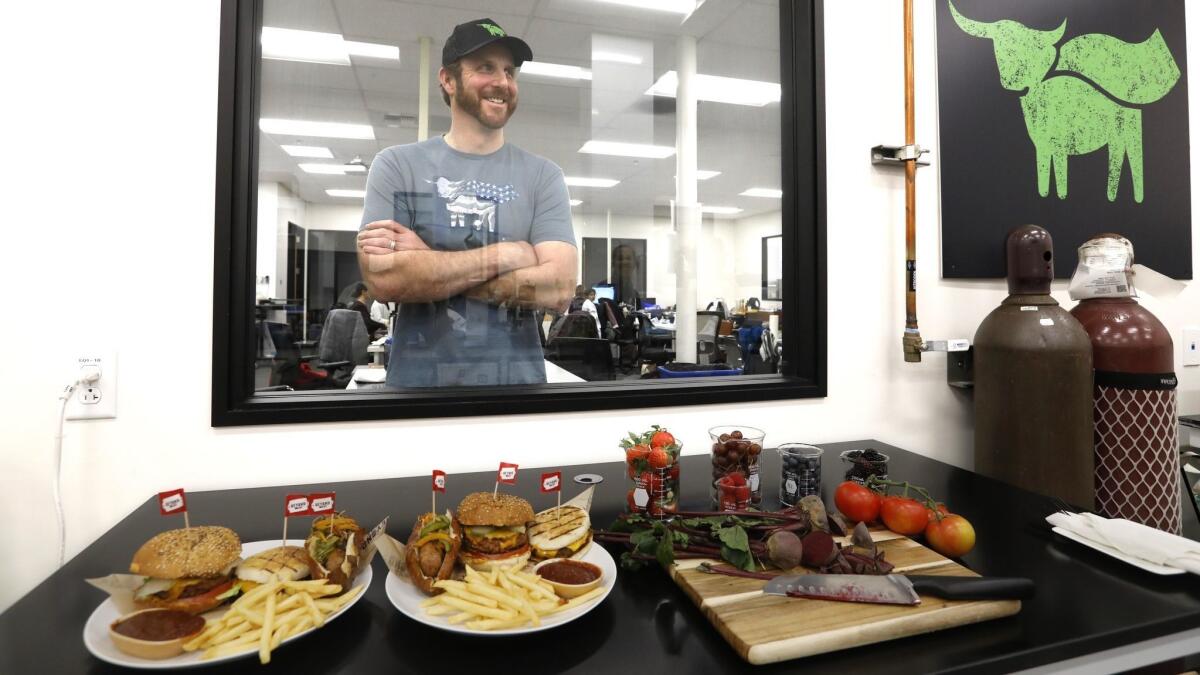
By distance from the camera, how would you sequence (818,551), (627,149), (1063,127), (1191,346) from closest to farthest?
1. (818,551)
2. (627,149)
3. (1063,127)
4. (1191,346)

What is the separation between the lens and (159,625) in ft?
1.96

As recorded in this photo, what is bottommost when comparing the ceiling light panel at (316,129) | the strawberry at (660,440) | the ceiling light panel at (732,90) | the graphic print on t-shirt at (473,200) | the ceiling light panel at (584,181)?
the strawberry at (660,440)

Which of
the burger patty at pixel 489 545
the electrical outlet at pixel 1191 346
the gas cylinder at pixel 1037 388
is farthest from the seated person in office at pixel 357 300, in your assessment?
the electrical outlet at pixel 1191 346

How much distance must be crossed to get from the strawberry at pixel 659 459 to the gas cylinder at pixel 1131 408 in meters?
1.10

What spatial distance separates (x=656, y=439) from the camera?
1021 mm

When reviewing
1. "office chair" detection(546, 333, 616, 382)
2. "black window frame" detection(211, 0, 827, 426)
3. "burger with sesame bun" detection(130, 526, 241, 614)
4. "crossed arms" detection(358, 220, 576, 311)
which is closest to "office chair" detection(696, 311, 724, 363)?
"black window frame" detection(211, 0, 827, 426)

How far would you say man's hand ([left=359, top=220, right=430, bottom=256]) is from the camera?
1.20 meters

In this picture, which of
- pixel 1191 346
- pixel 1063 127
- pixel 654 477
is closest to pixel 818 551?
pixel 654 477

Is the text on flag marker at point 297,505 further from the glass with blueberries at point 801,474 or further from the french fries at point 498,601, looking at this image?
the glass with blueberries at point 801,474

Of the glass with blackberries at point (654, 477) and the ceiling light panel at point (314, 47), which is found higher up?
the ceiling light panel at point (314, 47)

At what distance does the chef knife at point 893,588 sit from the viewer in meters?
0.68

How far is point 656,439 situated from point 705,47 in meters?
1.08

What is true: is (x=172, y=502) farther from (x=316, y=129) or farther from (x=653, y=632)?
(x=316, y=129)

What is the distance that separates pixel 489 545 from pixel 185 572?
36cm
